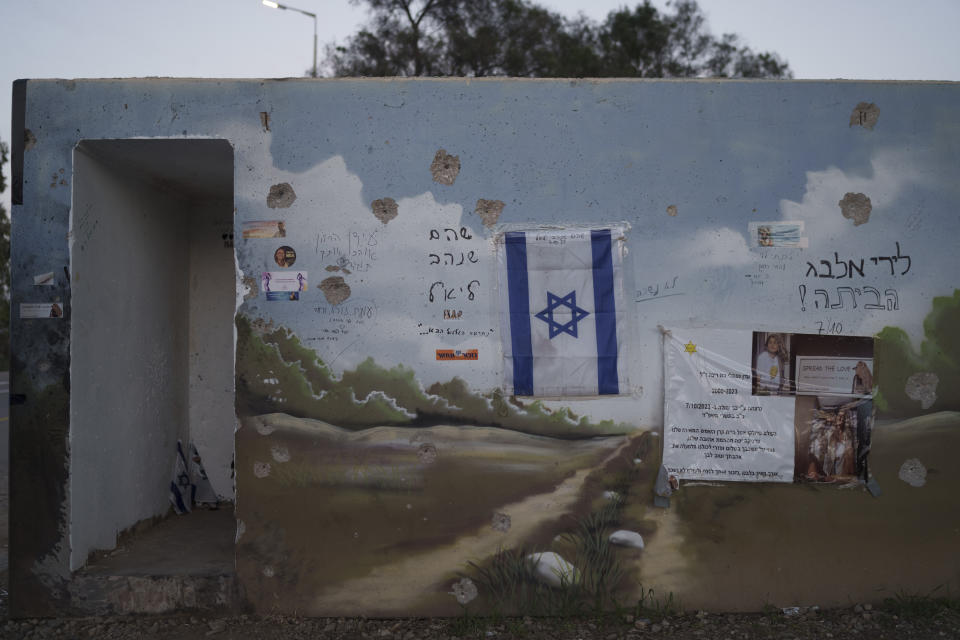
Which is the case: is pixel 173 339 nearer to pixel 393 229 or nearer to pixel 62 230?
pixel 62 230

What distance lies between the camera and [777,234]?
3.83 meters

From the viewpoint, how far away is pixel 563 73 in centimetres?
1441

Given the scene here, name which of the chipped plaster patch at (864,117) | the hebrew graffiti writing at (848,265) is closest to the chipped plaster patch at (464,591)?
the hebrew graffiti writing at (848,265)

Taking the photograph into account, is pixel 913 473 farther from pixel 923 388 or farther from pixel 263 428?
pixel 263 428

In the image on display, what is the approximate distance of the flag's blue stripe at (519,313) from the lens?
381 cm

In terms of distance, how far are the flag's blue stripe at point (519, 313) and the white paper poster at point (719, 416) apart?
80cm

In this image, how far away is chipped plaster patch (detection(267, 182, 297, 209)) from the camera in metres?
3.81

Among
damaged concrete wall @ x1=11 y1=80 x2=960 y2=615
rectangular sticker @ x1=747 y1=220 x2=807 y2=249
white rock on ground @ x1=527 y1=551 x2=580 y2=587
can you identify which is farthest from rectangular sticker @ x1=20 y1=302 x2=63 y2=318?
rectangular sticker @ x1=747 y1=220 x2=807 y2=249

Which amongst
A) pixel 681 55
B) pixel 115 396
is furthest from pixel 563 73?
pixel 115 396

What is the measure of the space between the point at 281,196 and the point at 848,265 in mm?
3297

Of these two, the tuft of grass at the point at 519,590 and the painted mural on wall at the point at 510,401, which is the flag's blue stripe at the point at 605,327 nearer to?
the painted mural on wall at the point at 510,401

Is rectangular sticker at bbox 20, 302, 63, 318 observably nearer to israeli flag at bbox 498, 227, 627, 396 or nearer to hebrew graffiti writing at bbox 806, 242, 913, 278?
israeli flag at bbox 498, 227, 627, 396

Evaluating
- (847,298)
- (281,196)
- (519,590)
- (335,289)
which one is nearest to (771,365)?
(847,298)

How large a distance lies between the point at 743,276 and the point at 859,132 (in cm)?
107
